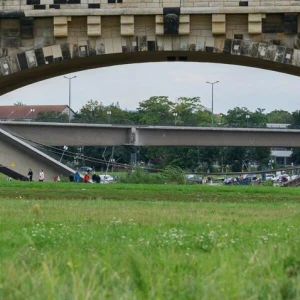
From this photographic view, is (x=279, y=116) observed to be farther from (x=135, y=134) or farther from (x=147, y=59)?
(x=147, y=59)

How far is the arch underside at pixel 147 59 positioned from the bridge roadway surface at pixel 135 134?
110 ft

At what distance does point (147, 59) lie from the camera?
3266cm

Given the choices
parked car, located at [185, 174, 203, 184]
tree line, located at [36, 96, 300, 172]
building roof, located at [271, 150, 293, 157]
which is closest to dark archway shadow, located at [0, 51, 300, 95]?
parked car, located at [185, 174, 203, 184]

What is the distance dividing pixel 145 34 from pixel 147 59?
2799 mm

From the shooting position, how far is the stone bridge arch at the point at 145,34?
29188mm

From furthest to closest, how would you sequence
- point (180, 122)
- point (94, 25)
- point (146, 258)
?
point (180, 122) → point (94, 25) → point (146, 258)

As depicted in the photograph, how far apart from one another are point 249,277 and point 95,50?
23919 mm

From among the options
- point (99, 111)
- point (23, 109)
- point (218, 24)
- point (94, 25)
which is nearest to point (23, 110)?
point (23, 109)

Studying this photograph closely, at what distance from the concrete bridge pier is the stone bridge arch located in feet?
107

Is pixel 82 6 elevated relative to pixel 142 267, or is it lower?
elevated

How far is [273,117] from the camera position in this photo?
15825 cm

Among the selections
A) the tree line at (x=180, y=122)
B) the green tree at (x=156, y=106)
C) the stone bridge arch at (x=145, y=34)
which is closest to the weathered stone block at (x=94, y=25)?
the stone bridge arch at (x=145, y=34)

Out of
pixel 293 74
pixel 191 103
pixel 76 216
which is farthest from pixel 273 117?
pixel 76 216

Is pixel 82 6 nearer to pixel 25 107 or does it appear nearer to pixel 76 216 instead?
pixel 76 216
